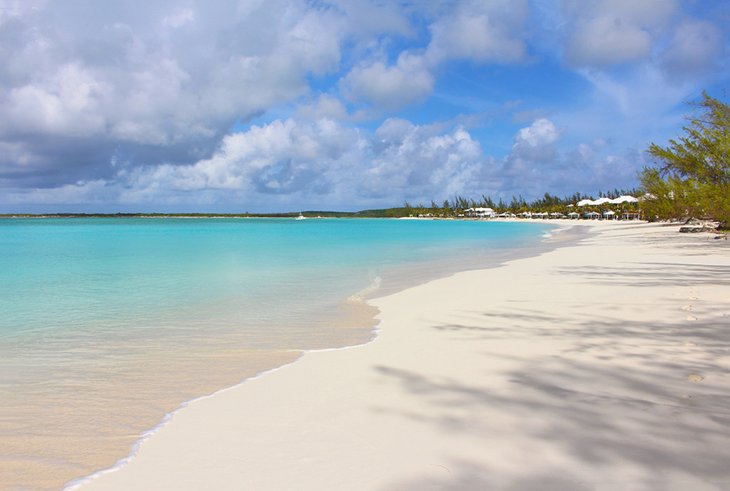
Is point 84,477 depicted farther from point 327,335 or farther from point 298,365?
point 327,335

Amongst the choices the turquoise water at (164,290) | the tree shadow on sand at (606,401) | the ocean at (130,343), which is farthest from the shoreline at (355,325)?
the tree shadow on sand at (606,401)

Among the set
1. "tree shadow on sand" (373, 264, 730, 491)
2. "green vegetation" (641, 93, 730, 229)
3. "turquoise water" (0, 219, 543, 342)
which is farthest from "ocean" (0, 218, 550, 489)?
"green vegetation" (641, 93, 730, 229)

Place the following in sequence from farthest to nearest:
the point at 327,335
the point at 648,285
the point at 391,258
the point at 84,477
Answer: the point at 391,258 < the point at 648,285 < the point at 327,335 < the point at 84,477

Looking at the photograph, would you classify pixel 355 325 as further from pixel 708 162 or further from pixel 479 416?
pixel 708 162

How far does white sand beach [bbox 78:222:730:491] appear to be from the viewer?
9.97 ft

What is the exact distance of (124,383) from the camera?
17.8 ft

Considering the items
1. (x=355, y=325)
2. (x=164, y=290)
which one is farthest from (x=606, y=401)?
(x=164, y=290)

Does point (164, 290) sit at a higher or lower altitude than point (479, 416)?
lower

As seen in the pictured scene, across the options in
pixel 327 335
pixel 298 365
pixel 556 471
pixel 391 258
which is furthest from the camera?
pixel 391 258

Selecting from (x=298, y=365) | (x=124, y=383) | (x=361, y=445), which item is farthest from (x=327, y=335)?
(x=361, y=445)

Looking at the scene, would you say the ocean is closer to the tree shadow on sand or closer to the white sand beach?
the white sand beach

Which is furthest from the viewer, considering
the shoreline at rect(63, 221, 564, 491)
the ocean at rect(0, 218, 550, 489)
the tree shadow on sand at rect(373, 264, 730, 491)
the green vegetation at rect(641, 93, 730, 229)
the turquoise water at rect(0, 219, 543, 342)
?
the green vegetation at rect(641, 93, 730, 229)

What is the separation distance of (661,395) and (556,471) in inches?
66.9

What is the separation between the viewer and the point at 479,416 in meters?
3.90
